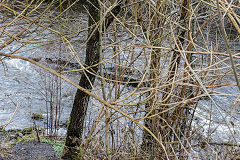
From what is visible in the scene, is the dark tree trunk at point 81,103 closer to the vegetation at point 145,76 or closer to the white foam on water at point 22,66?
the vegetation at point 145,76

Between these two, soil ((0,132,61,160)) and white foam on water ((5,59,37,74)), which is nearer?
soil ((0,132,61,160))

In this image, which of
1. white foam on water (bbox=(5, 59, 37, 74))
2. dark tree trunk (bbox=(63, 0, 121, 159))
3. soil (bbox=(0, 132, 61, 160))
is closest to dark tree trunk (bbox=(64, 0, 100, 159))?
dark tree trunk (bbox=(63, 0, 121, 159))

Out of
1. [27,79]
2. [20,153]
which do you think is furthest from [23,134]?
[27,79]

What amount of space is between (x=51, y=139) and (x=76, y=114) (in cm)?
198

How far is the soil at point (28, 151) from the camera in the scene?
4973mm

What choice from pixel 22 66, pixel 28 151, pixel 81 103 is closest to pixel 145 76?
pixel 81 103

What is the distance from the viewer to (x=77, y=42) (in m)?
10.7

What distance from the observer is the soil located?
4973 mm

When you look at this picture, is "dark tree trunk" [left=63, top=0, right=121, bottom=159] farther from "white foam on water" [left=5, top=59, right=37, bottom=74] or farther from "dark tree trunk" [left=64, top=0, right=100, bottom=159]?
"white foam on water" [left=5, top=59, right=37, bottom=74]

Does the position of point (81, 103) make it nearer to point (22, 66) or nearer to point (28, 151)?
point (28, 151)

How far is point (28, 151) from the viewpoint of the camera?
17.8 ft

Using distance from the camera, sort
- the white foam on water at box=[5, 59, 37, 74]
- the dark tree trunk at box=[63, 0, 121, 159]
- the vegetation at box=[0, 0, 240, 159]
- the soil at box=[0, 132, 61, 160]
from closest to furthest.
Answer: the vegetation at box=[0, 0, 240, 159] → the dark tree trunk at box=[63, 0, 121, 159] → the soil at box=[0, 132, 61, 160] → the white foam on water at box=[5, 59, 37, 74]

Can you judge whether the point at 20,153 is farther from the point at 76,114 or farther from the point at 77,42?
the point at 77,42

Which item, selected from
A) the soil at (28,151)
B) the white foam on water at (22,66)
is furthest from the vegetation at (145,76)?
the white foam on water at (22,66)
